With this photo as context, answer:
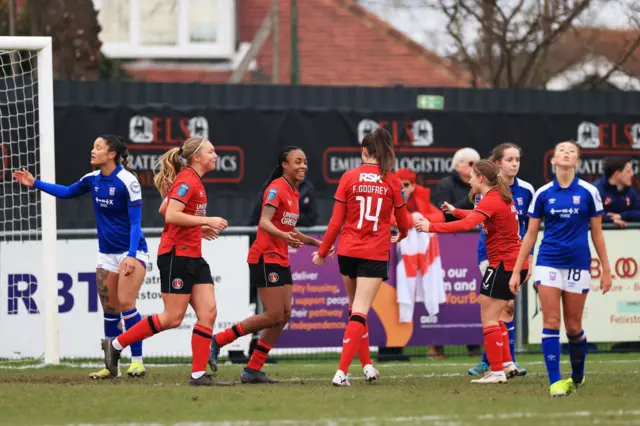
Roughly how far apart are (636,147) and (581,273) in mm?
11261

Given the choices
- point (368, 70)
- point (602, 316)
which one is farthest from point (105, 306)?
point (368, 70)

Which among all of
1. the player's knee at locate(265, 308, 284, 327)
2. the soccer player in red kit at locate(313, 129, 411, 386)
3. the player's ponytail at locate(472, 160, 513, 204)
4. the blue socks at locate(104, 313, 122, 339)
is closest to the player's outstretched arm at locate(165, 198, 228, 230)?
the soccer player in red kit at locate(313, 129, 411, 386)

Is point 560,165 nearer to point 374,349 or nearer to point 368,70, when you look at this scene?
point 374,349

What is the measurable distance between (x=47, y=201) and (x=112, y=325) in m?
1.92

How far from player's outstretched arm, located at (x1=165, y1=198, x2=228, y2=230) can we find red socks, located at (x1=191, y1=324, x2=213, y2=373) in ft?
2.95

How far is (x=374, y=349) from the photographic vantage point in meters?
15.0

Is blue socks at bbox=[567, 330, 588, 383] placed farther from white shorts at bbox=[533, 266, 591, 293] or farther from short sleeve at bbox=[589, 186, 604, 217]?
short sleeve at bbox=[589, 186, 604, 217]

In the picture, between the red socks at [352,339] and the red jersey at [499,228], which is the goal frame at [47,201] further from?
the red jersey at [499,228]

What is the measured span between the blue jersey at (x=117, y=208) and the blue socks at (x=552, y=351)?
3.69 m

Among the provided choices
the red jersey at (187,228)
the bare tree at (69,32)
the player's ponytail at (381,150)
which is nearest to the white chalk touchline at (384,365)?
the red jersey at (187,228)

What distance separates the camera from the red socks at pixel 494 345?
10.8 m

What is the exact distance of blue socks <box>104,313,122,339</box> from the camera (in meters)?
11.5

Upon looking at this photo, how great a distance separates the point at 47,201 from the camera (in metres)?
12.8

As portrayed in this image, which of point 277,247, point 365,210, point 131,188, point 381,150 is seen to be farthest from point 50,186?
point 381,150
